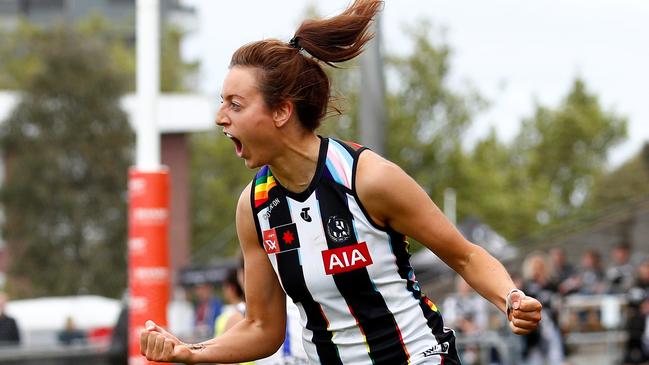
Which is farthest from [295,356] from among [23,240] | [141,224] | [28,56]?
[28,56]

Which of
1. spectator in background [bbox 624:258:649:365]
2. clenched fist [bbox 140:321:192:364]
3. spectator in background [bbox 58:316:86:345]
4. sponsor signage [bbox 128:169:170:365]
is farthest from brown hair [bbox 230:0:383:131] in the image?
spectator in background [bbox 58:316:86:345]

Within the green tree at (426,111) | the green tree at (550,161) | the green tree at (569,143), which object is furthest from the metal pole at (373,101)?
the green tree at (569,143)

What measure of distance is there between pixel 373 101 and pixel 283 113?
8.09m

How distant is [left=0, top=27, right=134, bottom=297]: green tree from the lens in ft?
125

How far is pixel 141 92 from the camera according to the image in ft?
36.0

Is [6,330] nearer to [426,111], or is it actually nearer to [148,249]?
[148,249]

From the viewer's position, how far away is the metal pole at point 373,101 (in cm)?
1221

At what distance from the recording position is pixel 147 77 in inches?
432

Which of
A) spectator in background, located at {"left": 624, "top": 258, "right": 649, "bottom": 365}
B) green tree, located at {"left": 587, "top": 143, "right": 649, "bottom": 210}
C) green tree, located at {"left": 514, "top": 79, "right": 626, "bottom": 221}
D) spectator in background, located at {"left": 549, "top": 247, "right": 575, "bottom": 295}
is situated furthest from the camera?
green tree, located at {"left": 514, "top": 79, "right": 626, "bottom": 221}

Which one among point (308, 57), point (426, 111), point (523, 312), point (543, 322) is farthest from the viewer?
point (426, 111)

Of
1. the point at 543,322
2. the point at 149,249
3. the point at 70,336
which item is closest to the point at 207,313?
the point at 543,322

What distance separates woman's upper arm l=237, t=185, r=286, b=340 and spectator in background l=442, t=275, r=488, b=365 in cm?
1054

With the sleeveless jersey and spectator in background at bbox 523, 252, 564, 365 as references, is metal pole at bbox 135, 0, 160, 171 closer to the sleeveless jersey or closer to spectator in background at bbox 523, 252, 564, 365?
spectator in background at bbox 523, 252, 564, 365

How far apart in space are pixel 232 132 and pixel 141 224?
20.5 ft
